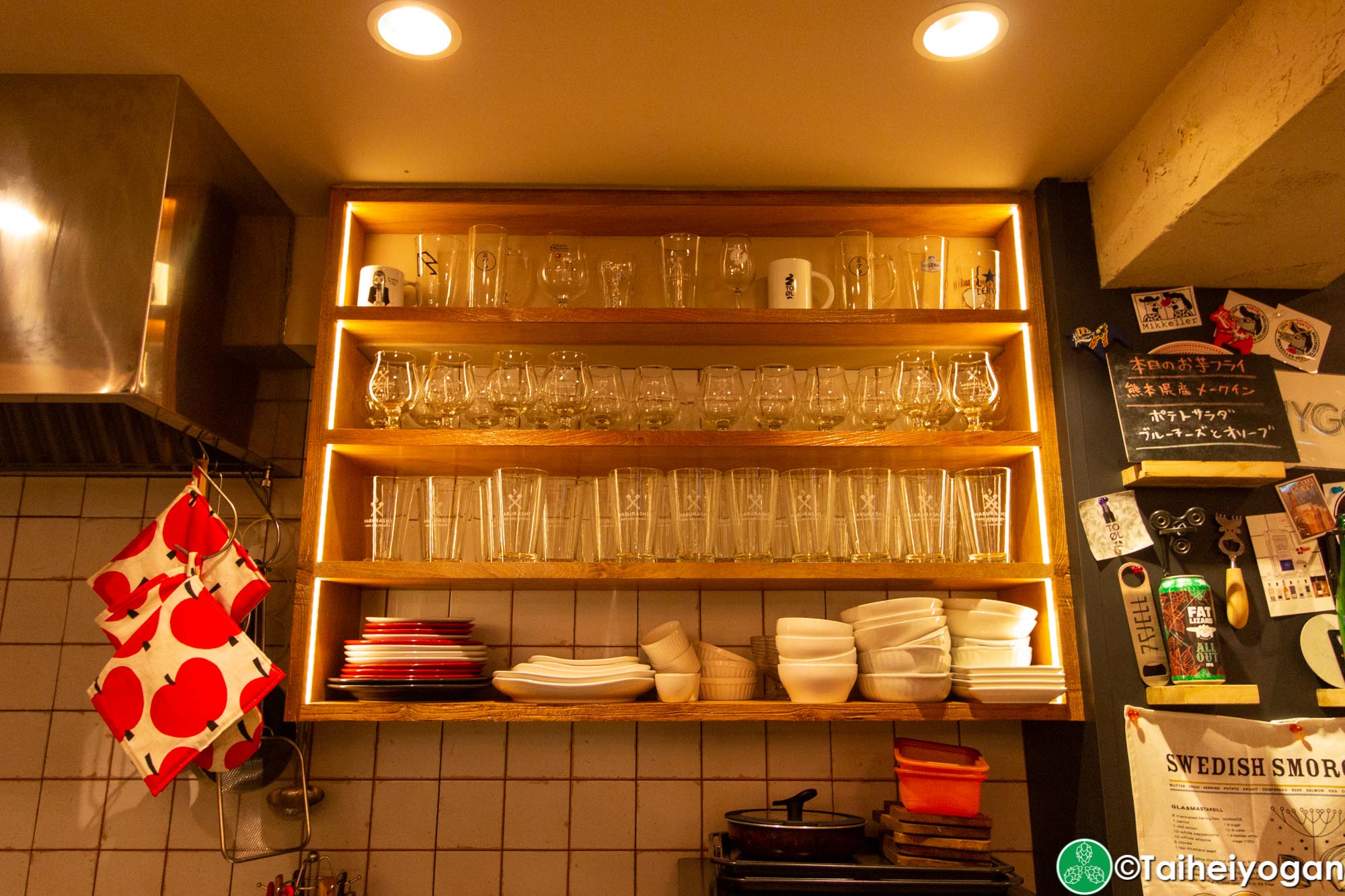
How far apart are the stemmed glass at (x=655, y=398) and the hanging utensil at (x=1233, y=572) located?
127 centimetres

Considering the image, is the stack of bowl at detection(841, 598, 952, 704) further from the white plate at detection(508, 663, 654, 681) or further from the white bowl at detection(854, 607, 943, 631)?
the white plate at detection(508, 663, 654, 681)

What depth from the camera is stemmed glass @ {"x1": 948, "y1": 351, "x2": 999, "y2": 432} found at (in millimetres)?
2119

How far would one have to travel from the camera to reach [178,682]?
1.83 meters

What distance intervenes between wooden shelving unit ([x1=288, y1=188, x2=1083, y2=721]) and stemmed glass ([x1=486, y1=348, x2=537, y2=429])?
0.30 ft

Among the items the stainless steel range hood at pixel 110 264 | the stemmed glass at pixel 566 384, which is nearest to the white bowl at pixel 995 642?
the stemmed glass at pixel 566 384

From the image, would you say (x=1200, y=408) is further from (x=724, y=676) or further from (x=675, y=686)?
(x=675, y=686)

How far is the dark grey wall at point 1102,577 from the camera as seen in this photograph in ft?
6.16

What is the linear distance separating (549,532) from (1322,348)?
1.88 meters

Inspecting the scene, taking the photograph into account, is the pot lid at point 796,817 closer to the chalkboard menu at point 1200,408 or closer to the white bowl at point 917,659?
the white bowl at point 917,659

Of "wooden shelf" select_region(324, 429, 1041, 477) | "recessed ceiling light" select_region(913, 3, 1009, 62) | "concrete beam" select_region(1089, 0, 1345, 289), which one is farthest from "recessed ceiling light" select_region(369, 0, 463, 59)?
"concrete beam" select_region(1089, 0, 1345, 289)

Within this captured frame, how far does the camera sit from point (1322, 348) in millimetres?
2090

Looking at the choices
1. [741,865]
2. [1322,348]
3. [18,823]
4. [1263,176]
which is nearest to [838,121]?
[1263,176]

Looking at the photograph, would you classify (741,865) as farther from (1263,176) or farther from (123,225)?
(123,225)

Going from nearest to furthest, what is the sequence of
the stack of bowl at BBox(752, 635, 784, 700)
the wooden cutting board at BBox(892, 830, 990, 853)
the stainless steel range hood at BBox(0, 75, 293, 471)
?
the stainless steel range hood at BBox(0, 75, 293, 471)
the wooden cutting board at BBox(892, 830, 990, 853)
the stack of bowl at BBox(752, 635, 784, 700)
